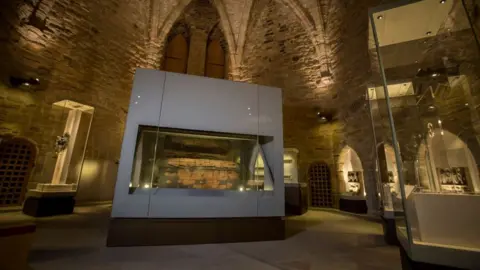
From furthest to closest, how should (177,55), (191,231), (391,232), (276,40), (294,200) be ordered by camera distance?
1. (177,55)
2. (276,40)
3. (294,200)
4. (391,232)
5. (191,231)

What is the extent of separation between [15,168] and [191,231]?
6.25 meters

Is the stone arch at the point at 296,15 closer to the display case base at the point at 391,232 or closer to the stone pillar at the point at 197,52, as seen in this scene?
the stone pillar at the point at 197,52

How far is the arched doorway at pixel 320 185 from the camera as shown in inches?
304

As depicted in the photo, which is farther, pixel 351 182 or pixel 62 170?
pixel 351 182

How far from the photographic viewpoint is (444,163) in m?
2.60

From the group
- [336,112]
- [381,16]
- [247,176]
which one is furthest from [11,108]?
[336,112]

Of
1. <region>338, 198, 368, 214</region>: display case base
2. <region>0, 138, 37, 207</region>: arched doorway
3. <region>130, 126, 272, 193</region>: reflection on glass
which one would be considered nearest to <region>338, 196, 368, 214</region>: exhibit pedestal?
<region>338, 198, 368, 214</region>: display case base

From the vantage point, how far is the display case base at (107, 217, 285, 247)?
8.98 feet

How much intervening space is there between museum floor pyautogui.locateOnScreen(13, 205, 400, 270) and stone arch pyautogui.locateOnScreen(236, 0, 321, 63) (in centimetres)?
818

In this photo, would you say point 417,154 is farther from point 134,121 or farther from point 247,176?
point 134,121

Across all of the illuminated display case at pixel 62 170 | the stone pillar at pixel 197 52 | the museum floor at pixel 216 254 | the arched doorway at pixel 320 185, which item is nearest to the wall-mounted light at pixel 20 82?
the illuminated display case at pixel 62 170

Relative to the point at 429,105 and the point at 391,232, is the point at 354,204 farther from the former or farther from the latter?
the point at 429,105

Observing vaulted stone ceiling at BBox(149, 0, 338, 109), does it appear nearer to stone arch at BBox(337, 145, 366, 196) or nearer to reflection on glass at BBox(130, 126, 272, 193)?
stone arch at BBox(337, 145, 366, 196)

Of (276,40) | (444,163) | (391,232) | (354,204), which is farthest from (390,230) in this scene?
(276,40)
